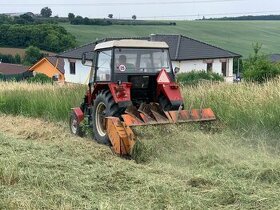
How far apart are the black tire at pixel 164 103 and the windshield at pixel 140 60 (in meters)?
0.59

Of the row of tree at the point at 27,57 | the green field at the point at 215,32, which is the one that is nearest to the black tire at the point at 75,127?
the green field at the point at 215,32

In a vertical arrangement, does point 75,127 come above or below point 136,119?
below

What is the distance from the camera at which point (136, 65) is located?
9305 millimetres

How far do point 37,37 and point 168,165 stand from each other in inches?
2258

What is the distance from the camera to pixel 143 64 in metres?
9.38

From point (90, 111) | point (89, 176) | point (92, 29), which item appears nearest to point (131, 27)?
point (92, 29)

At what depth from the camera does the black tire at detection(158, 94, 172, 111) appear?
9.01 m

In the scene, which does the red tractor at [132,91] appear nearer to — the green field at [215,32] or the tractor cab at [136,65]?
the tractor cab at [136,65]

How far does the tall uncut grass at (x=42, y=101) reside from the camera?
1370cm

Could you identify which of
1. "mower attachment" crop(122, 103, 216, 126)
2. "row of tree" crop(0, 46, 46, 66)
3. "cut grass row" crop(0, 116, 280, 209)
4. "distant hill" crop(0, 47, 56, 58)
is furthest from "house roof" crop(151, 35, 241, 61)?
"cut grass row" crop(0, 116, 280, 209)

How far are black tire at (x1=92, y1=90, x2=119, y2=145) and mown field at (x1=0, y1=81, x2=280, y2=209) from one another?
0.80 feet

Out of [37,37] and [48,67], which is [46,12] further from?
[48,67]

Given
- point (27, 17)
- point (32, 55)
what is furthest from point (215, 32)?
point (27, 17)

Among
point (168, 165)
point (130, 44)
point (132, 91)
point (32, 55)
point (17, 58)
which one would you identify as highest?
point (130, 44)
